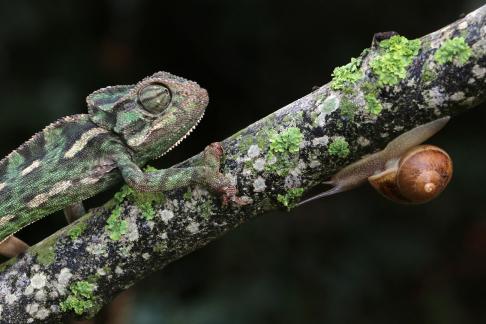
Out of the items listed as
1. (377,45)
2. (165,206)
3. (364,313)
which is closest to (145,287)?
(364,313)

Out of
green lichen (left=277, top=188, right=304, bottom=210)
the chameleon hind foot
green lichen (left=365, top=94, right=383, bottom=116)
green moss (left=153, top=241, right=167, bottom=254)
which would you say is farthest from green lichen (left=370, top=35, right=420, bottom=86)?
the chameleon hind foot

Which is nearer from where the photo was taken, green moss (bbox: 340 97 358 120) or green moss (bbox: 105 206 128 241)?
green moss (bbox: 340 97 358 120)

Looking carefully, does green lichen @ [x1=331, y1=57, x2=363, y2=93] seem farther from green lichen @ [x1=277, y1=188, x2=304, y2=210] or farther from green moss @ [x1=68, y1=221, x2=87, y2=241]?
green moss @ [x1=68, y1=221, x2=87, y2=241]

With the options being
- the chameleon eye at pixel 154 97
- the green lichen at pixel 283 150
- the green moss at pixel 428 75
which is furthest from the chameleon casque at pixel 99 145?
the green moss at pixel 428 75

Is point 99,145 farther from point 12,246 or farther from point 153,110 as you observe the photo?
point 12,246

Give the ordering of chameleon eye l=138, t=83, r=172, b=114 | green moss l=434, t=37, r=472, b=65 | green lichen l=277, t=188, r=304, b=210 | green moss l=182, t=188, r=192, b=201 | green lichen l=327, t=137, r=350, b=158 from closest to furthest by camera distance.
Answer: green moss l=434, t=37, r=472, b=65
green lichen l=327, t=137, r=350, b=158
green lichen l=277, t=188, r=304, b=210
green moss l=182, t=188, r=192, b=201
chameleon eye l=138, t=83, r=172, b=114

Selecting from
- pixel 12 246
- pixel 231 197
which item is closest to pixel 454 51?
pixel 231 197

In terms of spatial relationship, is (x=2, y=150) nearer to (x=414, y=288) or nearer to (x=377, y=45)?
(x=414, y=288)
